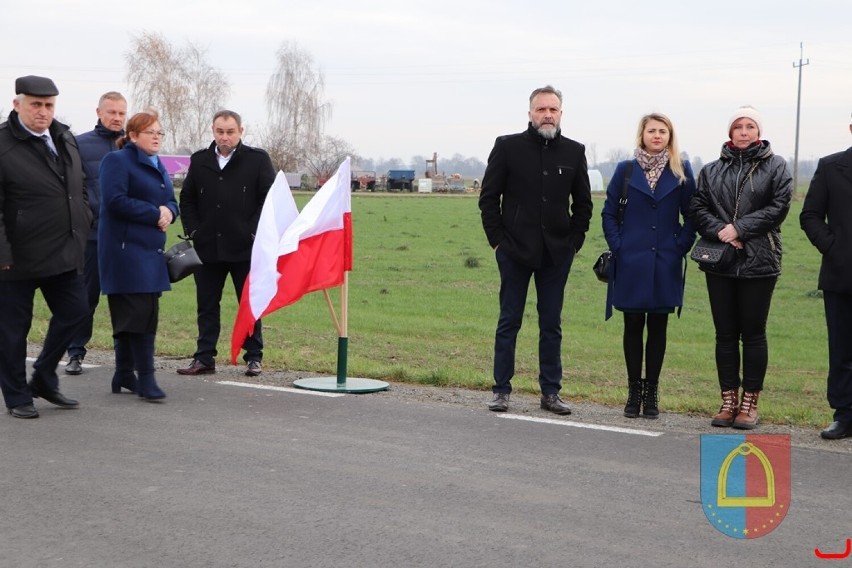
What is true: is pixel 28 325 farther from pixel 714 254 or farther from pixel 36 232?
pixel 714 254

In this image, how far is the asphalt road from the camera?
16.4ft

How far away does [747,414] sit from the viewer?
782 centimetres

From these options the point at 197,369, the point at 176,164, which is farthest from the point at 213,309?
the point at 176,164

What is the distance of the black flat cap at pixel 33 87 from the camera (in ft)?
25.5

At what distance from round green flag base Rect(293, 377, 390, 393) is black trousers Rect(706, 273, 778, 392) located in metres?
2.71

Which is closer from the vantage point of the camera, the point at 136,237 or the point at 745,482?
the point at 745,482

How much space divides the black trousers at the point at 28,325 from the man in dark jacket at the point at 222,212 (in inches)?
65.4

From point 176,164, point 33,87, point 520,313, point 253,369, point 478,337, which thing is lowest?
point 478,337

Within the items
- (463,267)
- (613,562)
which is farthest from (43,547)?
(463,267)

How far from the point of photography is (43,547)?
5027mm

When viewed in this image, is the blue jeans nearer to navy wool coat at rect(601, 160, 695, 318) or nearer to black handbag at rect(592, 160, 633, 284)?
black handbag at rect(592, 160, 633, 284)

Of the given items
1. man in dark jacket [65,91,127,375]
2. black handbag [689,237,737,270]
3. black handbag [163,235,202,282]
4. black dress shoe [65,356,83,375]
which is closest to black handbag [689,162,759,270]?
black handbag [689,237,737,270]

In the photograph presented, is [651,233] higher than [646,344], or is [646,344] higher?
[651,233]

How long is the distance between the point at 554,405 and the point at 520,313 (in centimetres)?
76
